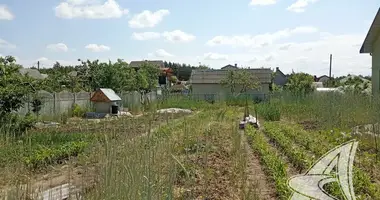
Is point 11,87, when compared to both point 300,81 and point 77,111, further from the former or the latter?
point 300,81

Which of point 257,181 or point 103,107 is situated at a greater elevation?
point 103,107

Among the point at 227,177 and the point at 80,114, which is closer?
the point at 227,177

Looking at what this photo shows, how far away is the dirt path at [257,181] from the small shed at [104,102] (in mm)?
11372

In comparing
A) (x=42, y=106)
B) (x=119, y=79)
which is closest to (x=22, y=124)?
(x=42, y=106)

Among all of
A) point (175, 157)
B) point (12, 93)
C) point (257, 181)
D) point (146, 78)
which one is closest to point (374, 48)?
point (257, 181)

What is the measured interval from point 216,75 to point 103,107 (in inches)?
852

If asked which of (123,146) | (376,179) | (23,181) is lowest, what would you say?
(376,179)

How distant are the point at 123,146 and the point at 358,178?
352cm

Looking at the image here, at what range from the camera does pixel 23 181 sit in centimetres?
300

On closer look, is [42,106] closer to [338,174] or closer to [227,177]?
[227,177]

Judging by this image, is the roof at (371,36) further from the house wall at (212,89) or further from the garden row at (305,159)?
the house wall at (212,89)

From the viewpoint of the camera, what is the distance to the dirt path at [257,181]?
169 inches

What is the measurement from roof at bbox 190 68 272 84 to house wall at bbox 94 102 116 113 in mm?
20291

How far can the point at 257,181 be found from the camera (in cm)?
469
